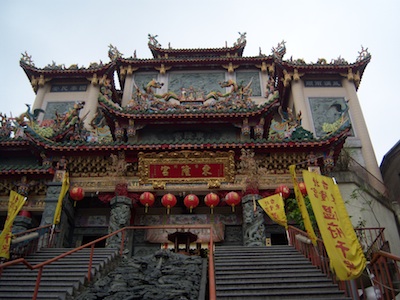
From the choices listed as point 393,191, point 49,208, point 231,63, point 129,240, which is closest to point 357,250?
point 129,240

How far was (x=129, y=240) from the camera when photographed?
1263cm

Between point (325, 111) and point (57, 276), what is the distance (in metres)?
17.0

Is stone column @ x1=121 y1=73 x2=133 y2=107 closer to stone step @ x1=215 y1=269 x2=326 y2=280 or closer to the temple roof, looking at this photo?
the temple roof

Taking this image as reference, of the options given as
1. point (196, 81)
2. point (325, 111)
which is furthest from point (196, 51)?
point (325, 111)

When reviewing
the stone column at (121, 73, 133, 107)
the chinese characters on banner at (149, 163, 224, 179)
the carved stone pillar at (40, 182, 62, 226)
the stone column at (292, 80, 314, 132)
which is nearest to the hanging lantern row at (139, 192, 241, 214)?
the chinese characters on banner at (149, 163, 224, 179)

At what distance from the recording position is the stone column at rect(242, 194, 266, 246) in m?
11.8

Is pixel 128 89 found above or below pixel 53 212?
above

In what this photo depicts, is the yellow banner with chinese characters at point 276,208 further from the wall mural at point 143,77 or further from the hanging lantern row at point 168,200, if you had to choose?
the wall mural at point 143,77

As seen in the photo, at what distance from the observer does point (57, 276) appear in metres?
8.12

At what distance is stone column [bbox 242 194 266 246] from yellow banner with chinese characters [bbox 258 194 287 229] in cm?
124

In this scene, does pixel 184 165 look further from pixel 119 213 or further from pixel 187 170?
pixel 119 213

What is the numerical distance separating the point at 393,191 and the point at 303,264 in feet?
42.1

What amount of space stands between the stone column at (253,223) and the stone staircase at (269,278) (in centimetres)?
226

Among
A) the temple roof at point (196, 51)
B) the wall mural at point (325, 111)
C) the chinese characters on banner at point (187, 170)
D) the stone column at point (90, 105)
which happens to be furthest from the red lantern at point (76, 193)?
the temple roof at point (196, 51)
